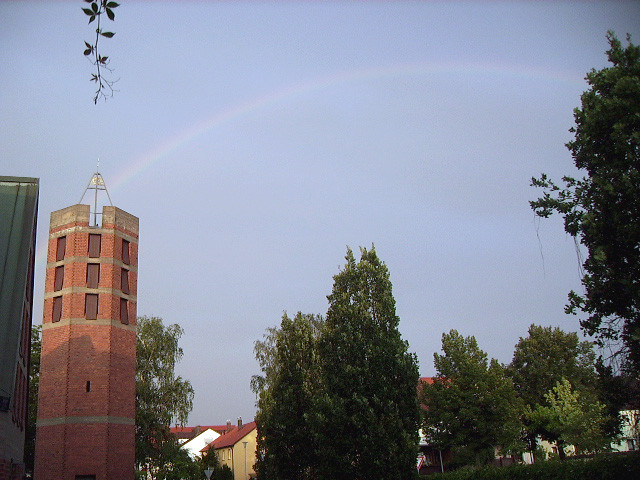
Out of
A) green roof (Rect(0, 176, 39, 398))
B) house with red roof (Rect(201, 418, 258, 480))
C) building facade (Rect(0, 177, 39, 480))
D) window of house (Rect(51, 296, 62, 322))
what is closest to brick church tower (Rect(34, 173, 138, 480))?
window of house (Rect(51, 296, 62, 322))

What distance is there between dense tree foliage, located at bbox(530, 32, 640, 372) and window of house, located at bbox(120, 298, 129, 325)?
34.1 metres

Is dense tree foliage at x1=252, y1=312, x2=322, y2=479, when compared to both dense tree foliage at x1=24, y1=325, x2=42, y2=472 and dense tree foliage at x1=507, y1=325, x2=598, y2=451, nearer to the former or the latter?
dense tree foliage at x1=24, y1=325, x2=42, y2=472

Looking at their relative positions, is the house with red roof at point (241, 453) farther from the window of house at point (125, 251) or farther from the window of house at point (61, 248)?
the window of house at point (61, 248)

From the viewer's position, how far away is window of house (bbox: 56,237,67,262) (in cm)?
4434

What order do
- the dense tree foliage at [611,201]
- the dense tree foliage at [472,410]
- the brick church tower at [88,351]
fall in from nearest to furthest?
the dense tree foliage at [611,201]
the brick church tower at [88,351]
the dense tree foliage at [472,410]

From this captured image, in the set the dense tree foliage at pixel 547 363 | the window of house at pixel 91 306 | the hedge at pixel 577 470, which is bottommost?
the hedge at pixel 577 470

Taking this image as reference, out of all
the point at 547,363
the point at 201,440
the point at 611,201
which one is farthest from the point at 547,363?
the point at 201,440

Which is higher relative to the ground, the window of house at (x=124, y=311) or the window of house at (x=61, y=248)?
the window of house at (x=61, y=248)

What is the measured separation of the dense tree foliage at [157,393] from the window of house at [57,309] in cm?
1309

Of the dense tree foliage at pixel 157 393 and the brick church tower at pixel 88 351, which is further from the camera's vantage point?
the dense tree foliage at pixel 157 393

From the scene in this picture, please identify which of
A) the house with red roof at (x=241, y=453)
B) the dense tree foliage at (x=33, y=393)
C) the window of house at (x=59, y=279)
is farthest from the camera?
the house with red roof at (x=241, y=453)

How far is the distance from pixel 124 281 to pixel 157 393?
44.9ft

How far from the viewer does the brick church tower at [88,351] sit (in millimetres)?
39938

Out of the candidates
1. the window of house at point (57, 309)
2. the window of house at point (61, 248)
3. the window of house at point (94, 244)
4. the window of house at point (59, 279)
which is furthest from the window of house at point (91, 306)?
the window of house at point (61, 248)
